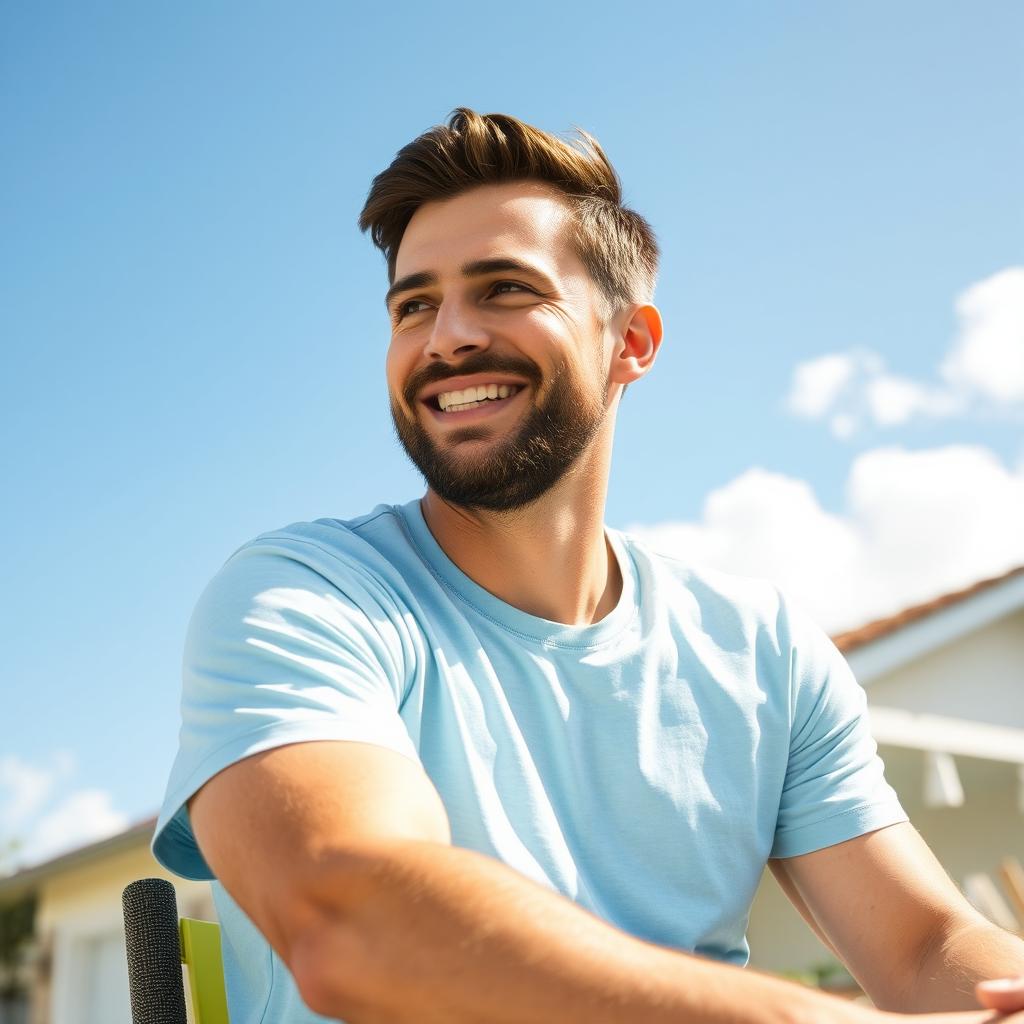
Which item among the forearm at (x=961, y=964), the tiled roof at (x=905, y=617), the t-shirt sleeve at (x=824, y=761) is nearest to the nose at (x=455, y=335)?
the t-shirt sleeve at (x=824, y=761)

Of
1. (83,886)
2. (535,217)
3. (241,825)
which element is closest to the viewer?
(241,825)

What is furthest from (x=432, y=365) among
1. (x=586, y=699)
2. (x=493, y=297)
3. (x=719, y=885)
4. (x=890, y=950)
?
(x=890, y=950)

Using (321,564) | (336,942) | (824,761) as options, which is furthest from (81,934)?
(336,942)

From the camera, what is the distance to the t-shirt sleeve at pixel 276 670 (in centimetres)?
153

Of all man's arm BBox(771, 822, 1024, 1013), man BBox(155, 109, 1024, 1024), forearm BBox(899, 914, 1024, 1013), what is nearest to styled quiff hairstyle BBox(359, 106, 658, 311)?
man BBox(155, 109, 1024, 1024)

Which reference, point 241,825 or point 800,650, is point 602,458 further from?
point 241,825

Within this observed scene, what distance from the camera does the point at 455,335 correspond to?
94.2 inches

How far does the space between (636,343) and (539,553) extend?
73 cm

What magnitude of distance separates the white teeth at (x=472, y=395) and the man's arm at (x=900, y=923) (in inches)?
43.1

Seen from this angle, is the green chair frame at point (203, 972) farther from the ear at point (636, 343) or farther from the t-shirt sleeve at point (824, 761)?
the ear at point (636, 343)

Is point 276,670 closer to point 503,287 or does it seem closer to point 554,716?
point 554,716

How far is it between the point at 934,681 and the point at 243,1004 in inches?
278

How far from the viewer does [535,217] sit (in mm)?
2643

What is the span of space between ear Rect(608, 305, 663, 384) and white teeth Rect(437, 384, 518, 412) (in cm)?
42
